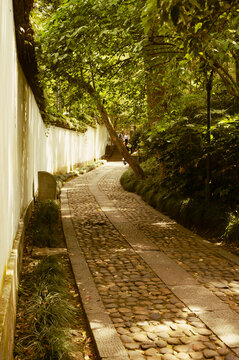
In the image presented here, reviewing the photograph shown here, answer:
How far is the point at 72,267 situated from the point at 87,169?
20.2 m

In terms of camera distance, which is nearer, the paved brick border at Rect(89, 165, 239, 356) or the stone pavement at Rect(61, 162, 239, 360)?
the stone pavement at Rect(61, 162, 239, 360)

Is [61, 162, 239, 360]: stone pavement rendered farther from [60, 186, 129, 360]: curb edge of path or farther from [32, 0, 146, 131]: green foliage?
[32, 0, 146, 131]: green foliage

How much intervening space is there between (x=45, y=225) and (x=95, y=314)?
388cm

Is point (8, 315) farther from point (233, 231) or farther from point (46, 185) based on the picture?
point (46, 185)

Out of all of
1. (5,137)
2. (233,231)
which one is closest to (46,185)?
(233,231)

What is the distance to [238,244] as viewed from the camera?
7023mm

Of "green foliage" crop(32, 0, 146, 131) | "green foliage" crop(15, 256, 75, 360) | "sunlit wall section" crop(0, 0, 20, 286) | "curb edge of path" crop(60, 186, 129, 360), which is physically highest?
"green foliage" crop(32, 0, 146, 131)

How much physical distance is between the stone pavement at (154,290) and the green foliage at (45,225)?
1.14 feet

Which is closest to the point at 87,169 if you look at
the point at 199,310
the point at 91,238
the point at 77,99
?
the point at 77,99

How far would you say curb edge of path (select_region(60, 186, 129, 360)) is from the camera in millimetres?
3498

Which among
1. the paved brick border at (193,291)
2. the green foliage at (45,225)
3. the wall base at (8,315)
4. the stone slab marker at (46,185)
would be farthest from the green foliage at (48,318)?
the stone slab marker at (46,185)

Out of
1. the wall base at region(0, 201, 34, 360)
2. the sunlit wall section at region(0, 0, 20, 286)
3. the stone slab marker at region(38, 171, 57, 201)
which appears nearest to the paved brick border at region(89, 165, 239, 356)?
the wall base at region(0, 201, 34, 360)

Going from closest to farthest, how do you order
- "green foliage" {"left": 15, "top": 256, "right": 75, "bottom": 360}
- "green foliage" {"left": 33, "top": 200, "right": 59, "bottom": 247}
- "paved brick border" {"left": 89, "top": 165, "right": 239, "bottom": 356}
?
"green foliage" {"left": 15, "top": 256, "right": 75, "bottom": 360} → "paved brick border" {"left": 89, "top": 165, "right": 239, "bottom": 356} → "green foliage" {"left": 33, "top": 200, "right": 59, "bottom": 247}

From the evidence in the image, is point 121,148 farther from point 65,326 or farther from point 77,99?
point 65,326
